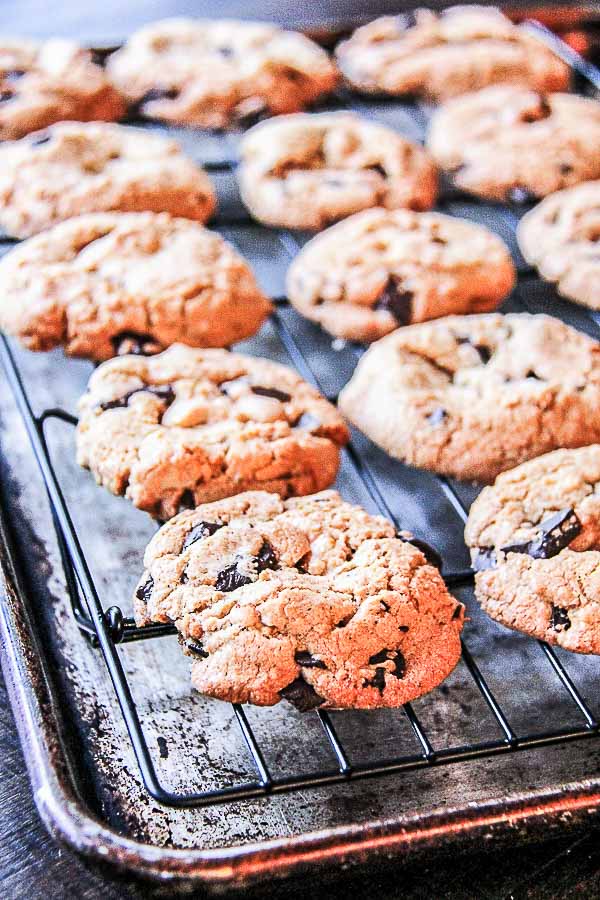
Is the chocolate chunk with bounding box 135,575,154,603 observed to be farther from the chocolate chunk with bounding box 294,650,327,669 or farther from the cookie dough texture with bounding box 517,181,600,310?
the cookie dough texture with bounding box 517,181,600,310

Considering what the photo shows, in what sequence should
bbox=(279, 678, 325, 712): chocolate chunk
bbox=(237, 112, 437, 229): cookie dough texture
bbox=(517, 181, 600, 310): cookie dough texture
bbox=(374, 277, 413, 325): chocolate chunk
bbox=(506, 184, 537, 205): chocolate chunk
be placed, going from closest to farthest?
bbox=(279, 678, 325, 712): chocolate chunk → bbox=(374, 277, 413, 325): chocolate chunk → bbox=(517, 181, 600, 310): cookie dough texture → bbox=(237, 112, 437, 229): cookie dough texture → bbox=(506, 184, 537, 205): chocolate chunk

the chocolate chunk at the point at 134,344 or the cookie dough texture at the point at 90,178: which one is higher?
the cookie dough texture at the point at 90,178

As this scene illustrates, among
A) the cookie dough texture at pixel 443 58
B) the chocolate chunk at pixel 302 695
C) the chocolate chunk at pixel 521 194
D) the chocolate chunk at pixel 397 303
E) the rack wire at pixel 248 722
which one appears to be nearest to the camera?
the rack wire at pixel 248 722

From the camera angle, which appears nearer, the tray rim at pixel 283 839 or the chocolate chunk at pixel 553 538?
the tray rim at pixel 283 839

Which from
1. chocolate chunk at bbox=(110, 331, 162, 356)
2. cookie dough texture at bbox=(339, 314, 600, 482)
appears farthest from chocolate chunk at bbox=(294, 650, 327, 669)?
chocolate chunk at bbox=(110, 331, 162, 356)

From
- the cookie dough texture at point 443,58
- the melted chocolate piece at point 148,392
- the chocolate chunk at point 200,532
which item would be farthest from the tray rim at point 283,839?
the cookie dough texture at point 443,58

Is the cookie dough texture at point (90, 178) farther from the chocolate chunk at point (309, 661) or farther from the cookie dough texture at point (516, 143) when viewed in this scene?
the chocolate chunk at point (309, 661)
